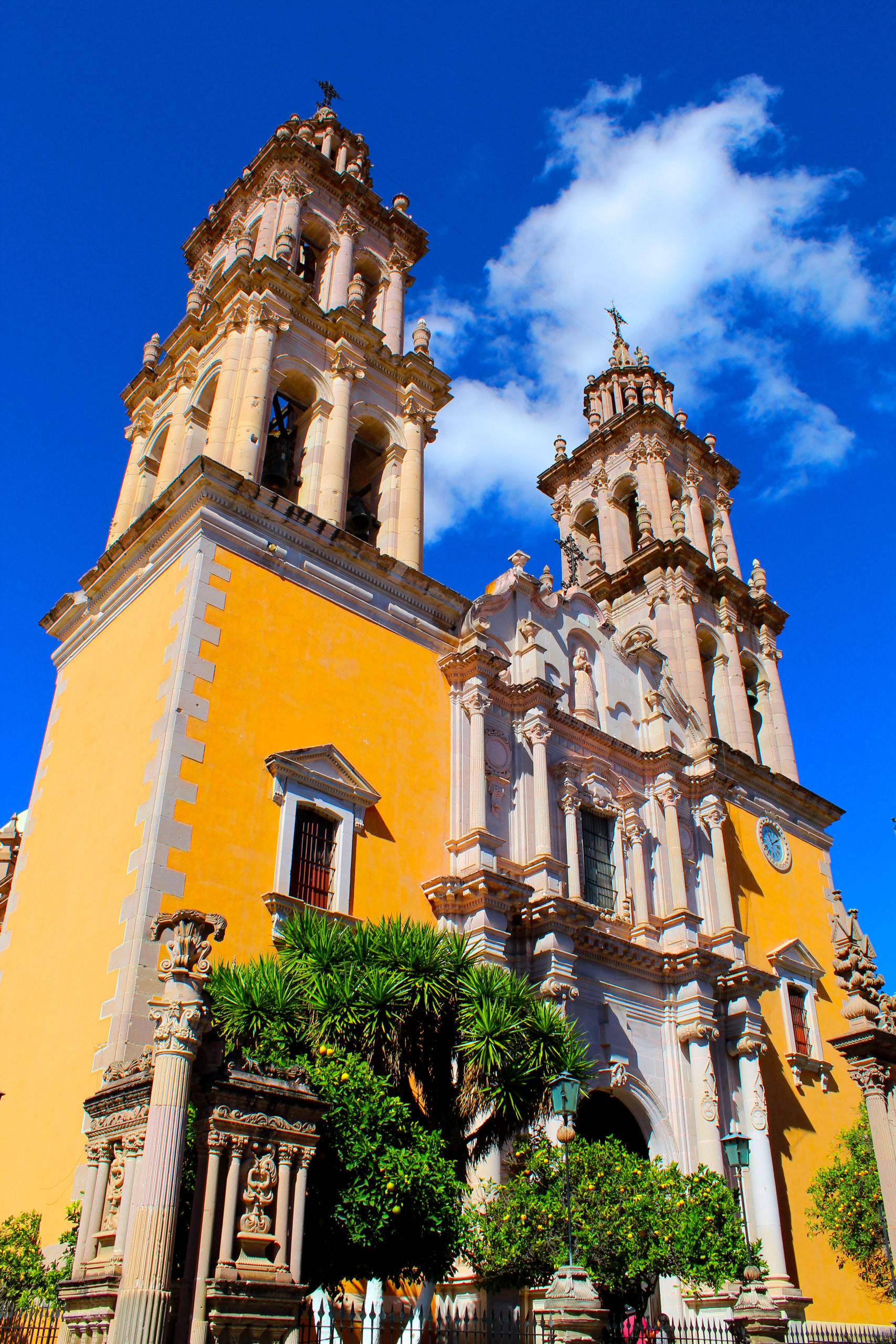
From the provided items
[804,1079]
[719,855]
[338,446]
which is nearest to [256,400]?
[338,446]

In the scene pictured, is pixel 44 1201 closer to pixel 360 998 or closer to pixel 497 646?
pixel 360 998

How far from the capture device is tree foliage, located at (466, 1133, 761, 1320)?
12086mm

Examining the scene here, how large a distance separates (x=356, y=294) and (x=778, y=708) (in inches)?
662

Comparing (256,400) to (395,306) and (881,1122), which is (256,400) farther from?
(881,1122)

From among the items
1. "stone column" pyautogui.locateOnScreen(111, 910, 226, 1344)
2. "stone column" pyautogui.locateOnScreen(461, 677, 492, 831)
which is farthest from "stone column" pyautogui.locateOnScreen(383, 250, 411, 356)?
"stone column" pyautogui.locateOnScreen(111, 910, 226, 1344)

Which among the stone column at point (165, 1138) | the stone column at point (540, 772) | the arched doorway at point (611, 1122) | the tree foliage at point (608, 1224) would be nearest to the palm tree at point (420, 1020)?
the tree foliage at point (608, 1224)

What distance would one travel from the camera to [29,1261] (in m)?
12.9

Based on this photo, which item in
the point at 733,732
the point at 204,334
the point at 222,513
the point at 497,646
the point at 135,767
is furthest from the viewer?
the point at 733,732

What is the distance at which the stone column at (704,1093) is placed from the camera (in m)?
19.8

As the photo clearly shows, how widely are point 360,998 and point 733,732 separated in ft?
65.2

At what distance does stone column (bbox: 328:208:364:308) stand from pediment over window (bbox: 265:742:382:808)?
39.0 feet

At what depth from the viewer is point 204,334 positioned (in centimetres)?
2473

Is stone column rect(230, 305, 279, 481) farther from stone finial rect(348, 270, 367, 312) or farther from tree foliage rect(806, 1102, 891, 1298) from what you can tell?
tree foliage rect(806, 1102, 891, 1298)

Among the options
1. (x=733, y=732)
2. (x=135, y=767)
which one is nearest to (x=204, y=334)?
(x=135, y=767)
